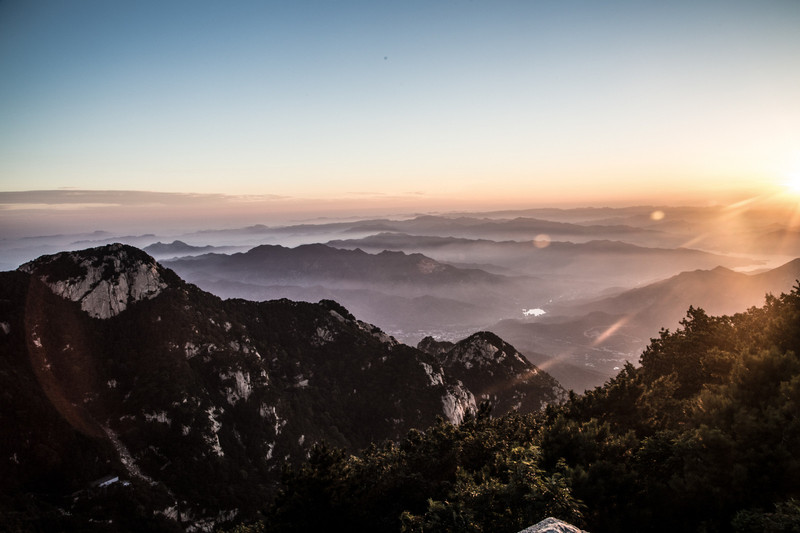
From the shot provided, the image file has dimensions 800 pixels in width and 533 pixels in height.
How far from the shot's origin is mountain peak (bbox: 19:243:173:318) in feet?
350

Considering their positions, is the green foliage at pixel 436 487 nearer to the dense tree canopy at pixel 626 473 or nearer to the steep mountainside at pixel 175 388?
the dense tree canopy at pixel 626 473

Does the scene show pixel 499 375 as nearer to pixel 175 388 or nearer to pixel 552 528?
Answer: pixel 175 388

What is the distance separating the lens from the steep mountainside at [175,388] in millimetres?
71625

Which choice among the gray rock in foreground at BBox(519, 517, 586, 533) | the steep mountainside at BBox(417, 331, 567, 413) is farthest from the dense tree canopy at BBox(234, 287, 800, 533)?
the steep mountainside at BBox(417, 331, 567, 413)

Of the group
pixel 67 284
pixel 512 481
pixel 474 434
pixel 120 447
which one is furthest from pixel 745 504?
pixel 67 284

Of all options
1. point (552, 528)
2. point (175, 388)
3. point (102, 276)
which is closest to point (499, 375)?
point (175, 388)

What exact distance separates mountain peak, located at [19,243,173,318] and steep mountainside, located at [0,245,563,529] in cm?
39

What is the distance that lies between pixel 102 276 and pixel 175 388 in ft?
165

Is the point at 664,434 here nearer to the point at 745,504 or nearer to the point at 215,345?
the point at 745,504

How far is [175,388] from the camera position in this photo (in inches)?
3536

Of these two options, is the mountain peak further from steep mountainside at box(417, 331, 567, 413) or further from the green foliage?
steep mountainside at box(417, 331, 567, 413)

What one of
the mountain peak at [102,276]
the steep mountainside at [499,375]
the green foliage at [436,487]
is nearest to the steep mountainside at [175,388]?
the mountain peak at [102,276]

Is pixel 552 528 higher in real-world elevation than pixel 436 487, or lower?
higher

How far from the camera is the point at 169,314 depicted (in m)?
108
